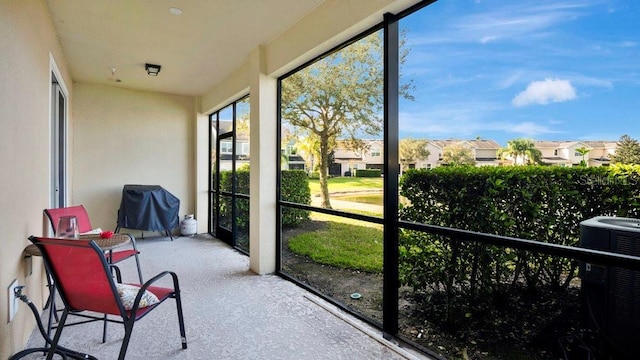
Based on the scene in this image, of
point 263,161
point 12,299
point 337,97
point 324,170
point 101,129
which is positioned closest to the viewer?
point 12,299

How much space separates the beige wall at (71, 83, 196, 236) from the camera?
218 inches

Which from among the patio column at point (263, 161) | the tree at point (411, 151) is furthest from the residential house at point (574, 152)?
the patio column at point (263, 161)

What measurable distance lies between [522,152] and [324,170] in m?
1.91

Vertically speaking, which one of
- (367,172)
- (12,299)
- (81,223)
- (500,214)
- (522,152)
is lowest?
(12,299)

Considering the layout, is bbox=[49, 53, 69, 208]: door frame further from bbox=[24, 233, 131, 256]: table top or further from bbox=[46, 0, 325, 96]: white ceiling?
bbox=[24, 233, 131, 256]: table top

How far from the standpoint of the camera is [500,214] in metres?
2.22

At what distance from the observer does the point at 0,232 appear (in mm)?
1813

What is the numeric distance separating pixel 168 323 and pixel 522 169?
8.92 ft

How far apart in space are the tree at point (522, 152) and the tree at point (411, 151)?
1.79 feet

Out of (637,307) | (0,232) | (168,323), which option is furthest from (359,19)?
(168,323)

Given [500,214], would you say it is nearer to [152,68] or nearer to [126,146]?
[152,68]

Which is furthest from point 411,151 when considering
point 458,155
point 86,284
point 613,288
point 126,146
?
point 126,146

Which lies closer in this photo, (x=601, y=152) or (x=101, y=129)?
(x=601, y=152)

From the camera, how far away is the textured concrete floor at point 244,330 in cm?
225
